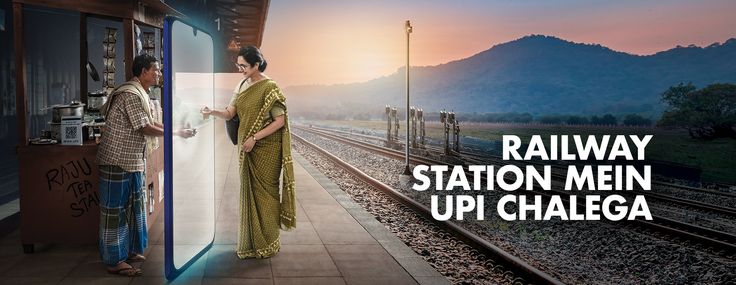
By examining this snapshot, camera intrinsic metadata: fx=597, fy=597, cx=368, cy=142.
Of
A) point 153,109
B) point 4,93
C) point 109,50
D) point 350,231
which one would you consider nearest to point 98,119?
point 153,109

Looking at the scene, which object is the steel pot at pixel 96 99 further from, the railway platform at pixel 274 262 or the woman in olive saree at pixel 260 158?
the woman in olive saree at pixel 260 158

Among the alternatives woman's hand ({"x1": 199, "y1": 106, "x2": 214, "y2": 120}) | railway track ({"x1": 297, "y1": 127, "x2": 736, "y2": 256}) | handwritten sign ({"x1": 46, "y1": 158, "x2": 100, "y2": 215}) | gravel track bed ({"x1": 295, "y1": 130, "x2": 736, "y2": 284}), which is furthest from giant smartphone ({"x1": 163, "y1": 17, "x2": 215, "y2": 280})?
railway track ({"x1": 297, "y1": 127, "x2": 736, "y2": 256})

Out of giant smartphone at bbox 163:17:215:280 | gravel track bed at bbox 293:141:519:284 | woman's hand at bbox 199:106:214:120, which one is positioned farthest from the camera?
gravel track bed at bbox 293:141:519:284

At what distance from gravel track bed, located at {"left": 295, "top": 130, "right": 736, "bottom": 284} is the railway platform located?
169cm

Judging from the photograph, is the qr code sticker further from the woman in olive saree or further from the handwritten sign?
the woman in olive saree

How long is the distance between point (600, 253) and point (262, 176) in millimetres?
4312

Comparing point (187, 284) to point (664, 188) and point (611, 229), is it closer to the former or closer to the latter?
point (611, 229)

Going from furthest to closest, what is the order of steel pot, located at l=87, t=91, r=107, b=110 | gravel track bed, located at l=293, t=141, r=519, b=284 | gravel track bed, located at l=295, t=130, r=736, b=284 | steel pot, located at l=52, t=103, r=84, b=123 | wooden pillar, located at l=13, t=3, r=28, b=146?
1. gravel track bed, located at l=295, t=130, r=736, b=284
2. steel pot, located at l=87, t=91, r=107, b=110
3. gravel track bed, located at l=293, t=141, r=519, b=284
4. steel pot, located at l=52, t=103, r=84, b=123
5. wooden pillar, located at l=13, t=3, r=28, b=146

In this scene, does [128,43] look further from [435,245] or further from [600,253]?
[600,253]

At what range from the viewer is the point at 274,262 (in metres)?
5.25

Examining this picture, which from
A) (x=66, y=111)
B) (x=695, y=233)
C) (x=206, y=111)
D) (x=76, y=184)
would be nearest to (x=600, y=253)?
(x=695, y=233)

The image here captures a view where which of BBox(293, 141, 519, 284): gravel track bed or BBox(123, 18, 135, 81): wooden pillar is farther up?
BBox(123, 18, 135, 81): wooden pillar

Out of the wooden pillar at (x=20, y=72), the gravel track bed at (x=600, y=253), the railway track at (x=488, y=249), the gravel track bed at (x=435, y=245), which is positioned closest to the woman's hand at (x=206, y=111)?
the wooden pillar at (x=20, y=72)

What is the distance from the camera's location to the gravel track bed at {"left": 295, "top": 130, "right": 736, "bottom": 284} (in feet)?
20.2
